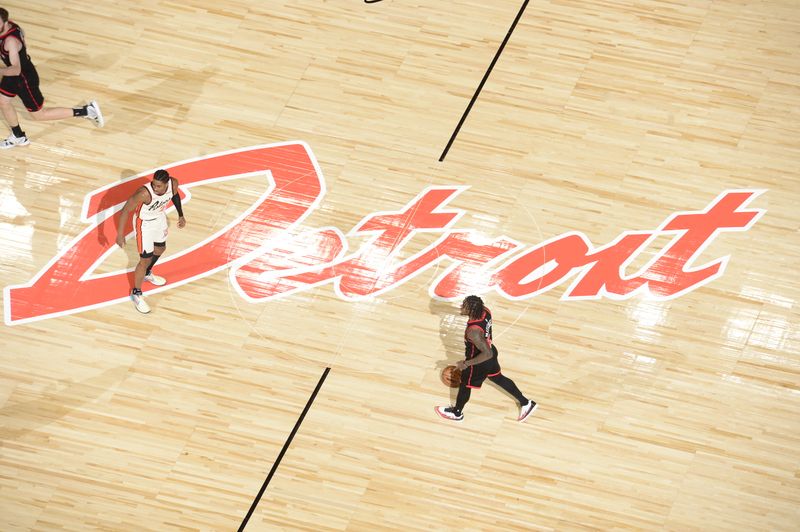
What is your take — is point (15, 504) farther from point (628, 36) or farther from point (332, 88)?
point (628, 36)

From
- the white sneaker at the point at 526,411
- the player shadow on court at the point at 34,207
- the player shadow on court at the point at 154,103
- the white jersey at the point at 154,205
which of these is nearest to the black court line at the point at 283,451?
the white sneaker at the point at 526,411

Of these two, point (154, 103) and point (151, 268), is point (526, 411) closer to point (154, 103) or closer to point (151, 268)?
point (151, 268)

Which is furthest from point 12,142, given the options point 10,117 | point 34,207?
point 34,207

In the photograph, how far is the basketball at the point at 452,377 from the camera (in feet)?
29.5

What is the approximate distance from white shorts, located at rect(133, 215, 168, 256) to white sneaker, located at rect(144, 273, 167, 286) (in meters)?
0.45

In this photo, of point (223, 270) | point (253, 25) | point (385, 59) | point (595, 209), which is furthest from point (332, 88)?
point (595, 209)

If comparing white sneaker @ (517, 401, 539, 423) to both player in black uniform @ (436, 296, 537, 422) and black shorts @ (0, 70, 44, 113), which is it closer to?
player in black uniform @ (436, 296, 537, 422)

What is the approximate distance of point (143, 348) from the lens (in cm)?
926

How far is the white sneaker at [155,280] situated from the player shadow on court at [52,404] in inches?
39.5

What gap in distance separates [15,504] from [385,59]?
6489 mm

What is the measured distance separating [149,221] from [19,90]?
8.61 feet

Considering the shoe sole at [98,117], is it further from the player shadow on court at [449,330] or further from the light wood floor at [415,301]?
the player shadow on court at [449,330]

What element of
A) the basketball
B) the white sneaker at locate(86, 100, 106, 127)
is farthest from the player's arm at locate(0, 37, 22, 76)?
the basketball

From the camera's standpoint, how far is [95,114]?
1053 cm
